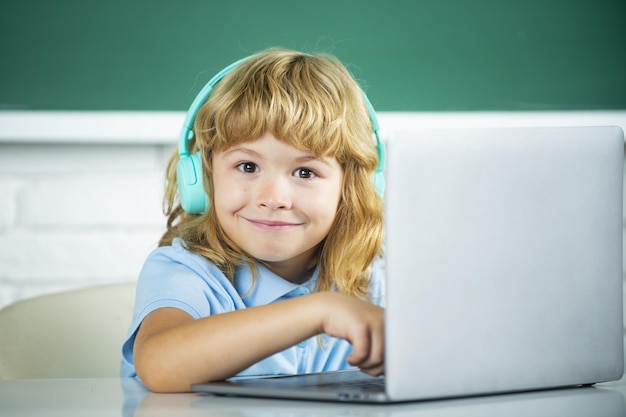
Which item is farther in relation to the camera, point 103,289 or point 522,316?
point 103,289

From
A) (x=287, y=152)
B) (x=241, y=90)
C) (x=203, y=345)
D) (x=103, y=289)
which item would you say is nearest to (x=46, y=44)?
(x=103, y=289)

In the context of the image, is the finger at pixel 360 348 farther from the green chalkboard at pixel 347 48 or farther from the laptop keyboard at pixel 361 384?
the green chalkboard at pixel 347 48

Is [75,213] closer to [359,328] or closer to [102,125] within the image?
[102,125]

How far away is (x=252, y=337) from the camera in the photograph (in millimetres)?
692

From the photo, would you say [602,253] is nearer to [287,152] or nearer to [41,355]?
[287,152]

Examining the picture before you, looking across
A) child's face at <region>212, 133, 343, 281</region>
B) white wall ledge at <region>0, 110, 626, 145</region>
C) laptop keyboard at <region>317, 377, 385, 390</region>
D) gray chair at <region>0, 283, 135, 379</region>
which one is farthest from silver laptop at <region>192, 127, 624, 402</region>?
white wall ledge at <region>0, 110, 626, 145</region>

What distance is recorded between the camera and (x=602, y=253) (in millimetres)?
673

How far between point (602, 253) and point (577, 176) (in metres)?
0.07

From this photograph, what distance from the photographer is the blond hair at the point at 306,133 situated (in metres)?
1.02

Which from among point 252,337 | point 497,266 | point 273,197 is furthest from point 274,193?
point 497,266

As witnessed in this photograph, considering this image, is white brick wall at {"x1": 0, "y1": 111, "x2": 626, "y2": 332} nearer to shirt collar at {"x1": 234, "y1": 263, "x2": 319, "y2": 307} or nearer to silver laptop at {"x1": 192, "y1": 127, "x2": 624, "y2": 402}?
shirt collar at {"x1": 234, "y1": 263, "x2": 319, "y2": 307}

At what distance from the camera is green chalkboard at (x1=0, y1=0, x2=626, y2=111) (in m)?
1.60

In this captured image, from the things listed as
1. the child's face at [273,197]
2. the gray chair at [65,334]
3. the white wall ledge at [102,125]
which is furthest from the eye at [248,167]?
the white wall ledge at [102,125]

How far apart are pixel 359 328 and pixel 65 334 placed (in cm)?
65
